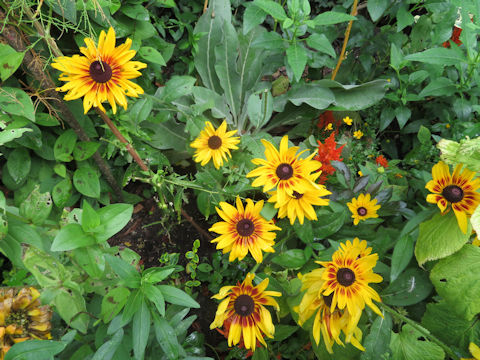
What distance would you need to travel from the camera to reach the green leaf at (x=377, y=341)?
1158 mm

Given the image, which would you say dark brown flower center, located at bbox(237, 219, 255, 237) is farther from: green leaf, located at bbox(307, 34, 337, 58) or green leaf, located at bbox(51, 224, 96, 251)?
green leaf, located at bbox(307, 34, 337, 58)

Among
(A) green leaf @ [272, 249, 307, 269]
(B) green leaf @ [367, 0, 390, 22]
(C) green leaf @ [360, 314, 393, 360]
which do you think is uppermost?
(B) green leaf @ [367, 0, 390, 22]

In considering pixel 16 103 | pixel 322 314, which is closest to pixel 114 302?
pixel 322 314

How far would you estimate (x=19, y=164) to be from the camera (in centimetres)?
153

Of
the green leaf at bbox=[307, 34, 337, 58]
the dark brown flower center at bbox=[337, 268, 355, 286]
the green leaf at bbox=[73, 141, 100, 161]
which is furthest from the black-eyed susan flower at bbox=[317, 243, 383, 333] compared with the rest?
the green leaf at bbox=[73, 141, 100, 161]

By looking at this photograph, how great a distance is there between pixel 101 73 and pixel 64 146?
59 cm

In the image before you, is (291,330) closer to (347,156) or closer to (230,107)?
(347,156)

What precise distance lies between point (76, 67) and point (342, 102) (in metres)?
1.31

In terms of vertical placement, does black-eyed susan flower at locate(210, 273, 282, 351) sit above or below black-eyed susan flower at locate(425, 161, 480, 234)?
below

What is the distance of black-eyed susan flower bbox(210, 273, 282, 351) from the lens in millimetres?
1116

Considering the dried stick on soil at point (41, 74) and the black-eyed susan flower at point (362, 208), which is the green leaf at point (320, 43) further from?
the dried stick on soil at point (41, 74)

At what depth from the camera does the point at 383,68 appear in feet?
6.86

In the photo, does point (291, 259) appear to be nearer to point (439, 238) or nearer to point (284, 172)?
point (284, 172)

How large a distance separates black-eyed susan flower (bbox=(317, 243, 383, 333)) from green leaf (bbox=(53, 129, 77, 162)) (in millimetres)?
1140
